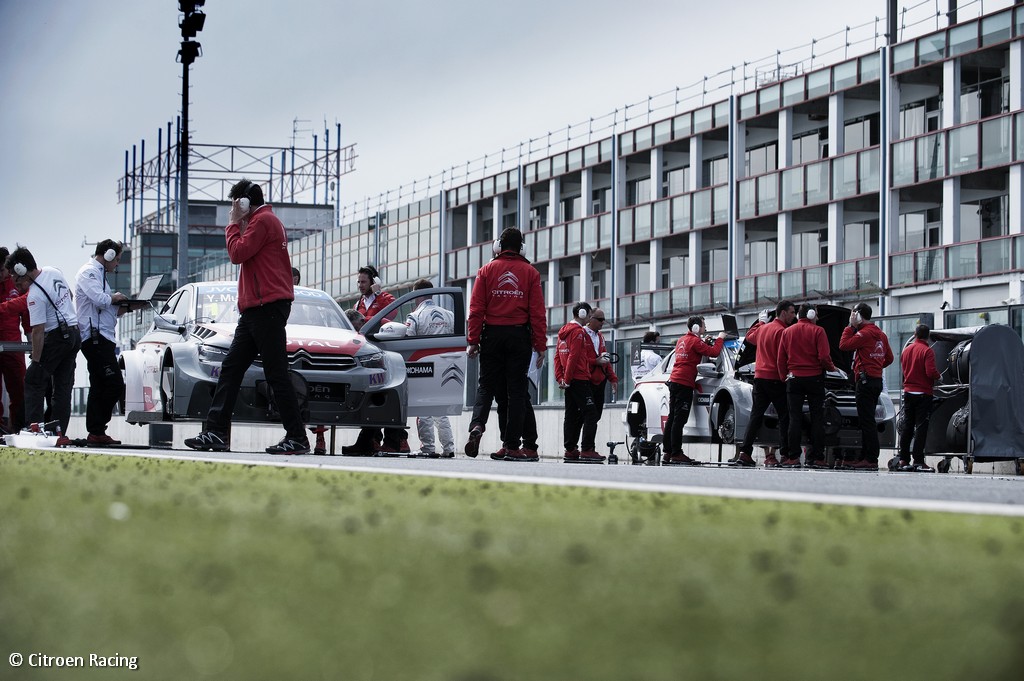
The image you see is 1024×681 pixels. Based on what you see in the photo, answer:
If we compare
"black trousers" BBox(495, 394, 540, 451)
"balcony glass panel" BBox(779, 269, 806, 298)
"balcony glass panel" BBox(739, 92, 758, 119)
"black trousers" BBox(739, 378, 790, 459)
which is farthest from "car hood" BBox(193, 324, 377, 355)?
"balcony glass panel" BBox(739, 92, 758, 119)

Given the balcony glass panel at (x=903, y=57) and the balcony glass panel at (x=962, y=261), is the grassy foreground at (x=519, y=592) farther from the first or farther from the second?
the balcony glass panel at (x=903, y=57)

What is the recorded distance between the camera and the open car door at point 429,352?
559 inches

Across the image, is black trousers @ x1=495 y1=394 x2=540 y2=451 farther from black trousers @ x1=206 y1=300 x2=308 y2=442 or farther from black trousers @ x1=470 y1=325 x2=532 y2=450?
black trousers @ x1=206 y1=300 x2=308 y2=442

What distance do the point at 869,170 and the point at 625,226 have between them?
15994 mm

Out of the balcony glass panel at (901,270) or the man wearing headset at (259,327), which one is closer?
the man wearing headset at (259,327)

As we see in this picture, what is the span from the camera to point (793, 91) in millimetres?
55375

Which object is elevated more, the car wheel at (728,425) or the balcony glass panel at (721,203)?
the balcony glass panel at (721,203)

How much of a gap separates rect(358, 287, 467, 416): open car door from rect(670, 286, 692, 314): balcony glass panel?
46087 mm

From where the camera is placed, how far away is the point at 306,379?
13.0 meters

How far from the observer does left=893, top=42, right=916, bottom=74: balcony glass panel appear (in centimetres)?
4956

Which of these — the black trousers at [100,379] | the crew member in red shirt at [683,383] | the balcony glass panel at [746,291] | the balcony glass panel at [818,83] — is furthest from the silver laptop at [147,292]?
the balcony glass panel at [746,291]

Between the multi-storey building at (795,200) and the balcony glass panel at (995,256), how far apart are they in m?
0.06

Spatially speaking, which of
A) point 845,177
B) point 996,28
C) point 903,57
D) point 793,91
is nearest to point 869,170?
point 845,177

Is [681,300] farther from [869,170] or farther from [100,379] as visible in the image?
[100,379]
